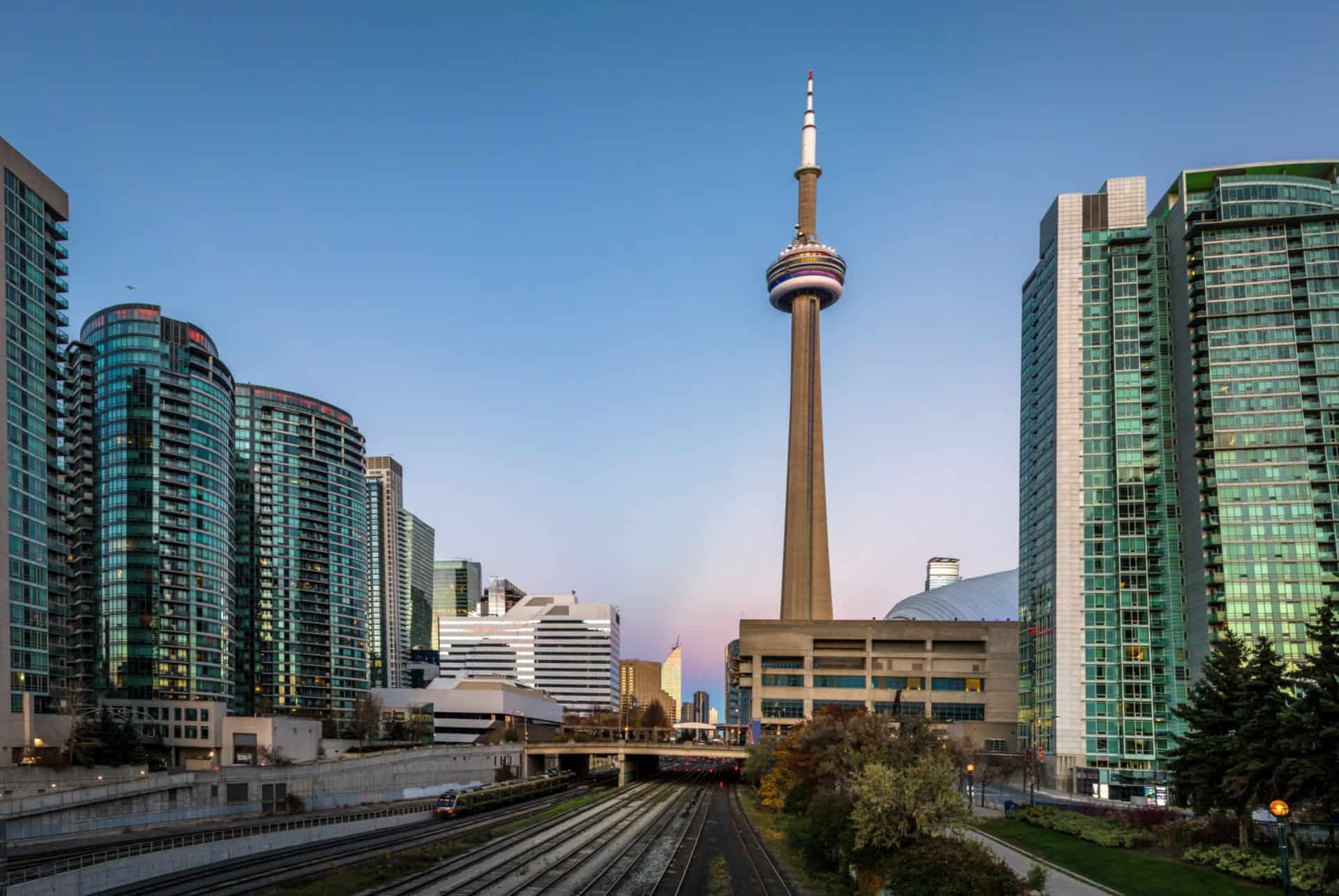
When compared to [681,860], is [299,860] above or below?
above

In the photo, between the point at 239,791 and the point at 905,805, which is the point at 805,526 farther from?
the point at 905,805

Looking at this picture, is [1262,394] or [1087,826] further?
[1262,394]

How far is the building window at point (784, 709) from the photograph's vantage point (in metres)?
161

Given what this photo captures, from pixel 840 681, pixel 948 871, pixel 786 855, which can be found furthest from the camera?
pixel 840 681

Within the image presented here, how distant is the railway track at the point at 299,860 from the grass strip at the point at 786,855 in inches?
871

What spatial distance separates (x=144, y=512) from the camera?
150m

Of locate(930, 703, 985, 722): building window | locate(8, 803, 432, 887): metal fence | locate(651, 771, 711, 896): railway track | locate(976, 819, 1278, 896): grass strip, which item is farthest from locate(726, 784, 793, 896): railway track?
locate(930, 703, 985, 722): building window

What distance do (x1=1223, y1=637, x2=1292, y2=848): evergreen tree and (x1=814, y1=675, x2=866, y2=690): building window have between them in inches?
4385

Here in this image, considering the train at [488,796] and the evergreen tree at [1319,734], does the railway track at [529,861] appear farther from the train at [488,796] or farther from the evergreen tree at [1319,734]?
the evergreen tree at [1319,734]

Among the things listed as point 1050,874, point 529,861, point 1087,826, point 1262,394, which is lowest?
point 529,861

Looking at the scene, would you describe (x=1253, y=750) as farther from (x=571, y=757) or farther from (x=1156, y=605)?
(x=571, y=757)

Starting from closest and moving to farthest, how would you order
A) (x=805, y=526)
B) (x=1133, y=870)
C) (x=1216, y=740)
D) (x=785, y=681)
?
1. (x=1133, y=870)
2. (x=1216, y=740)
3. (x=785, y=681)
4. (x=805, y=526)

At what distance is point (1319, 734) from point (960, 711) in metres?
124

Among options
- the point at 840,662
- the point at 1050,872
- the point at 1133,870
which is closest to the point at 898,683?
the point at 840,662
